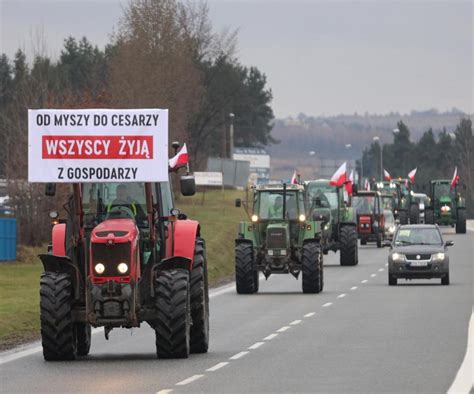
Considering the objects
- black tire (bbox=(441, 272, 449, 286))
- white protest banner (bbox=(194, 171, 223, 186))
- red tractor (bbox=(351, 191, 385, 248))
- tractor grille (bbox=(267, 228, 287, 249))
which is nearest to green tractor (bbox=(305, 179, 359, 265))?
black tire (bbox=(441, 272, 449, 286))

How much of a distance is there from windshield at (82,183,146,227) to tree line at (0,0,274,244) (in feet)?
113

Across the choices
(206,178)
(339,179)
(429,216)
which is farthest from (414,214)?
(339,179)

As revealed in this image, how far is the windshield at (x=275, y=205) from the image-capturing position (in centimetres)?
4491

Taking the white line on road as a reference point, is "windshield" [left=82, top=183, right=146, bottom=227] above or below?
above

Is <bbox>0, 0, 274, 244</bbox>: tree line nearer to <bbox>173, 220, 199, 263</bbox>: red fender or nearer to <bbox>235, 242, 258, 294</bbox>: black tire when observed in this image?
<bbox>235, 242, 258, 294</bbox>: black tire

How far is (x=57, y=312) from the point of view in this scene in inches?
891

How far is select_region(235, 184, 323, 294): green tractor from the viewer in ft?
138

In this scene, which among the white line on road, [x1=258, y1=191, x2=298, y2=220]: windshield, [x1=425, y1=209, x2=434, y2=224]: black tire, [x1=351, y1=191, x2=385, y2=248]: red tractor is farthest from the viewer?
[x1=425, y1=209, x2=434, y2=224]: black tire

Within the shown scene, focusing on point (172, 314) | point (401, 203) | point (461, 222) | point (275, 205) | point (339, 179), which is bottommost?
point (172, 314)

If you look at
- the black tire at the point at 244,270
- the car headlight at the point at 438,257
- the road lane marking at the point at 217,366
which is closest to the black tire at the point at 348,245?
the car headlight at the point at 438,257

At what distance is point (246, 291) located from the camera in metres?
42.6

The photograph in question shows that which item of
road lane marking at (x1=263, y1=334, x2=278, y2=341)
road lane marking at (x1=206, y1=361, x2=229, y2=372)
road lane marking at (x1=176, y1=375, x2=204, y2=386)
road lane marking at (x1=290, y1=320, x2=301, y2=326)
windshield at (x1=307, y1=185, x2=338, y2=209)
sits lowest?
road lane marking at (x1=176, y1=375, x2=204, y2=386)

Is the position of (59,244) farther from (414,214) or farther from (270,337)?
(414,214)

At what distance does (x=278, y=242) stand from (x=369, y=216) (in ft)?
106
